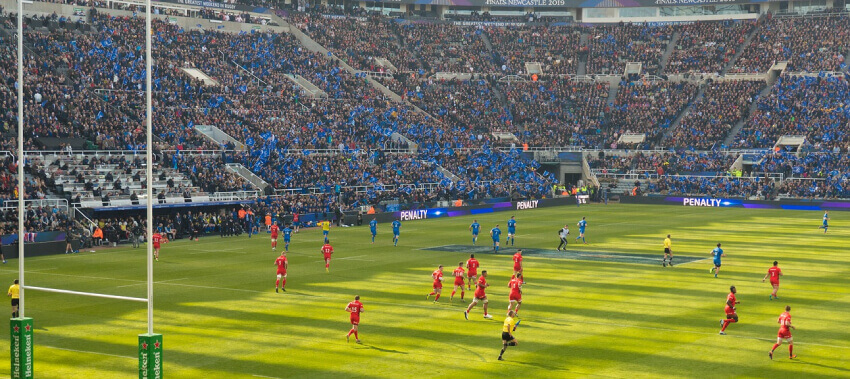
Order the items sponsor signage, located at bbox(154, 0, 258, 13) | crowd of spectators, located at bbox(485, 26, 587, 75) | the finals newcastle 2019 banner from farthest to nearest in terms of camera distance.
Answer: the finals newcastle 2019 banner, crowd of spectators, located at bbox(485, 26, 587, 75), sponsor signage, located at bbox(154, 0, 258, 13)

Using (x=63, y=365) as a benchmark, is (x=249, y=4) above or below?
above

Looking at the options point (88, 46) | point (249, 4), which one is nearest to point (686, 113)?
point (249, 4)

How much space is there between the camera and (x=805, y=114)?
312ft

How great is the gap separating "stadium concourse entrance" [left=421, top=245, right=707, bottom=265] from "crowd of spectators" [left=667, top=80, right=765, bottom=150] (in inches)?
1985

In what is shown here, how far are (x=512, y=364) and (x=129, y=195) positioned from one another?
38.8m

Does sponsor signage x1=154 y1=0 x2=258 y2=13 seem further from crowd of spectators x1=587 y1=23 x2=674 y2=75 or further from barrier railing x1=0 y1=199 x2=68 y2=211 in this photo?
barrier railing x1=0 y1=199 x2=68 y2=211

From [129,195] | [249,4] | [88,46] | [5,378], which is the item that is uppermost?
[249,4]

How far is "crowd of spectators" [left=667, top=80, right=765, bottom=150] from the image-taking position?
97625 mm

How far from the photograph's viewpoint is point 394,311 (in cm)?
3272

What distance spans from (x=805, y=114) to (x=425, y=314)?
74454mm

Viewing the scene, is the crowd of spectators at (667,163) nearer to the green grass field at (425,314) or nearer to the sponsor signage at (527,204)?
the sponsor signage at (527,204)

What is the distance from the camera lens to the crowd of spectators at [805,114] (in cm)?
9206

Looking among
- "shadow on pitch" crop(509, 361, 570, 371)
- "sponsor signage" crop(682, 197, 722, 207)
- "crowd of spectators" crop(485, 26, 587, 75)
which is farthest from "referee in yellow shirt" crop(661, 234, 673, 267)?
"crowd of spectators" crop(485, 26, 587, 75)

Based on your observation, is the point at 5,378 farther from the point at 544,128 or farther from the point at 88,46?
the point at 544,128
